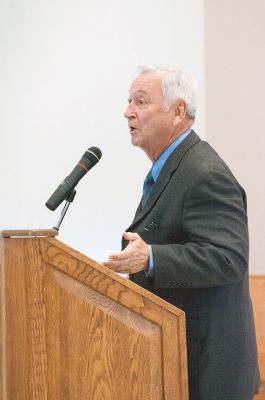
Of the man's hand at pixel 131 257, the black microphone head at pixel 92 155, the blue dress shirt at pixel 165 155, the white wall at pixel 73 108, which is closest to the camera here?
the man's hand at pixel 131 257

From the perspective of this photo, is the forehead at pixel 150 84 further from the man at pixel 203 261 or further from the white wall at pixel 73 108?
the white wall at pixel 73 108

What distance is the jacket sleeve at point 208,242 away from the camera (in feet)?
4.76

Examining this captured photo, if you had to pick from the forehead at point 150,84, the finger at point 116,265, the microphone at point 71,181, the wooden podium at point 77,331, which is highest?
the forehead at point 150,84

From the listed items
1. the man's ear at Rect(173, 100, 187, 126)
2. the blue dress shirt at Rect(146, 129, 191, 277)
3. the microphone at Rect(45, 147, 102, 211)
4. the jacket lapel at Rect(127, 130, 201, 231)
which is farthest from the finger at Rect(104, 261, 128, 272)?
the man's ear at Rect(173, 100, 187, 126)

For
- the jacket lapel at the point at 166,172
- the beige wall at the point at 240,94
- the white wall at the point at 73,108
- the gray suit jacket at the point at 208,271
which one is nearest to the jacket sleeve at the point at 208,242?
the gray suit jacket at the point at 208,271

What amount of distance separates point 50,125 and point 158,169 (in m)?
1.22

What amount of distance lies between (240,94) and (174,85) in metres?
0.93

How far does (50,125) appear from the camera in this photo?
9.57 ft

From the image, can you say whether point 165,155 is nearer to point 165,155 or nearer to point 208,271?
point 165,155

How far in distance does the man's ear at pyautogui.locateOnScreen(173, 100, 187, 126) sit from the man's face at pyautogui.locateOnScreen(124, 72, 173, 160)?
0.02 metres

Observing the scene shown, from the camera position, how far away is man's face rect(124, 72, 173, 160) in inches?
71.4

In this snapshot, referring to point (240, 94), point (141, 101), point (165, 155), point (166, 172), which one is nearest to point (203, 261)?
point (166, 172)

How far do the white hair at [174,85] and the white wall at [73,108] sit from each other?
3.17 feet

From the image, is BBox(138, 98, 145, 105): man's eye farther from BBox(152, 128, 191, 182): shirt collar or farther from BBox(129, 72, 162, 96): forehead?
BBox(152, 128, 191, 182): shirt collar
